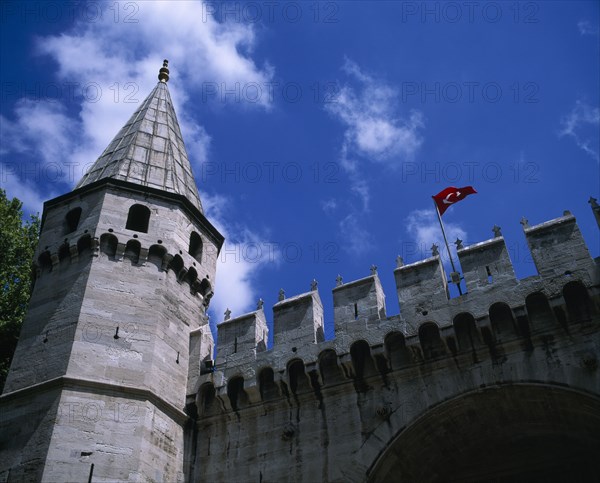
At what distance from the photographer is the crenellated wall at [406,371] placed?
1235 cm

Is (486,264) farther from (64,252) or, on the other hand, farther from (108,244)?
(64,252)

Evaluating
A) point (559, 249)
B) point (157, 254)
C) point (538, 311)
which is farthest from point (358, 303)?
point (157, 254)

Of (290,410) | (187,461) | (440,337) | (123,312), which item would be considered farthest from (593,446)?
(123,312)

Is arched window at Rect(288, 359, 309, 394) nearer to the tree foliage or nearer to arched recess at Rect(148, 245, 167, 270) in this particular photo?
arched recess at Rect(148, 245, 167, 270)

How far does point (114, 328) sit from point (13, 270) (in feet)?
37.9

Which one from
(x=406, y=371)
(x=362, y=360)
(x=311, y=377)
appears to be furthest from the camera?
(x=311, y=377)

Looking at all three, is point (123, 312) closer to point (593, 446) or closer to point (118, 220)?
point (118, 220)

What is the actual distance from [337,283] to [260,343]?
2.19 m

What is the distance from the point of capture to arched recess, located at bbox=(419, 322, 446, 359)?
13.2 metres

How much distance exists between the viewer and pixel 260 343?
15.3 meters

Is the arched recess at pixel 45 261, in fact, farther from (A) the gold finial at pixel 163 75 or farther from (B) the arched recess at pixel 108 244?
(A) the gold finial at pixel 163 75

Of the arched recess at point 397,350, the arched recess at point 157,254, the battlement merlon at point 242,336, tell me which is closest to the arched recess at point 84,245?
the arched recess at point 157,254

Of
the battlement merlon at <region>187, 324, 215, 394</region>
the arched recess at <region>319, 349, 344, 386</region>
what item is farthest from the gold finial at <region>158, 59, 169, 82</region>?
the arched recess at <region>319, 349, 344, 386</region>

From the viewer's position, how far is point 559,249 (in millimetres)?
12945
